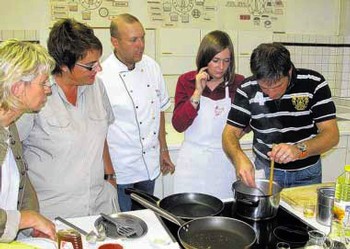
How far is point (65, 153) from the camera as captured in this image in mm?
1350

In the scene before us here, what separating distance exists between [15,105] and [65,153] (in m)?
0.33

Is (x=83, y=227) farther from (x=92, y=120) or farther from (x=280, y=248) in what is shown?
(x=280, y=248)

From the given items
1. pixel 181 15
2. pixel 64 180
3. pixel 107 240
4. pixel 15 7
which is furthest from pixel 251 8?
pixel 107 240

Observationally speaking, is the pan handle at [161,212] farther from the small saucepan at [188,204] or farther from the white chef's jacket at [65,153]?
the white chef's jacket at [65,153]

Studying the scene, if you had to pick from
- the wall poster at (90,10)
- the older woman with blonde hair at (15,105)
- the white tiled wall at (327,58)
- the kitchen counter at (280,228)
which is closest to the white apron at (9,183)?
the older woman with blonde hair at (15,105)

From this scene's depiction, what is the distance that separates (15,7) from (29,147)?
1.41 meters

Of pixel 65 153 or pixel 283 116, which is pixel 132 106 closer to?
pixel 65 153

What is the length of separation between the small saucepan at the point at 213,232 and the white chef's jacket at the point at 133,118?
0.78 m

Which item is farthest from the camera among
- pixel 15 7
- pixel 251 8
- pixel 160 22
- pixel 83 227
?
pixel 251 8

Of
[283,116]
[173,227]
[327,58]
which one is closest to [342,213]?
[173,227]

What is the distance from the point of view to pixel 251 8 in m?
2.84

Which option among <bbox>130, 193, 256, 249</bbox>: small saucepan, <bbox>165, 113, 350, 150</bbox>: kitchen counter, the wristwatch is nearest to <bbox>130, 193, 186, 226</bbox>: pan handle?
<bbox>130, 193, 256, 249</bbox>: small saucepan

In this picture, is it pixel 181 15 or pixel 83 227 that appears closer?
pixel 83 227

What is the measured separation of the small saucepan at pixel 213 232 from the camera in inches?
42.4
